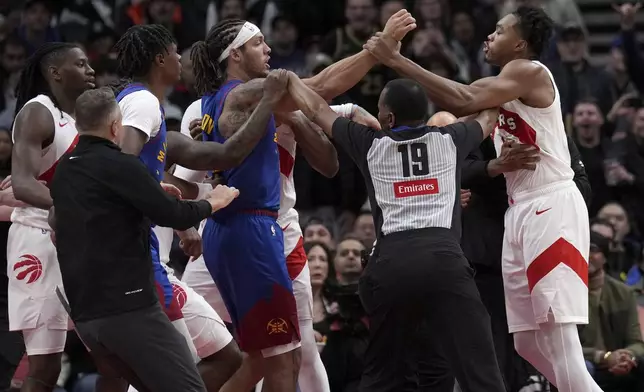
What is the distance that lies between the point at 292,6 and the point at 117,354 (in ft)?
29.2

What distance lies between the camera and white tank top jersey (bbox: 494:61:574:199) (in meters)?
7.39

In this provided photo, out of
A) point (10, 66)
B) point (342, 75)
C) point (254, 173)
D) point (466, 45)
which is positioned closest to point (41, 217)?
point (254, 173)

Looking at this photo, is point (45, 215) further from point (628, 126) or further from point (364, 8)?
point (628, 126)

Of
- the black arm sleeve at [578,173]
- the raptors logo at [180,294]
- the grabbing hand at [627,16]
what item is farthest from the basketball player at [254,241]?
the grabbing hand at [627,16]

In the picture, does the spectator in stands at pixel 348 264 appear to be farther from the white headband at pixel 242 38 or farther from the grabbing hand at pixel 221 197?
the grabbing hand at pixel 221 197

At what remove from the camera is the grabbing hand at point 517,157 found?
7.30 m

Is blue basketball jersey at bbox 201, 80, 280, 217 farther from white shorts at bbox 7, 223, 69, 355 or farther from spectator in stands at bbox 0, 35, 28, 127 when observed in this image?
spectator in stands at bbox 0, 35, 28, 127

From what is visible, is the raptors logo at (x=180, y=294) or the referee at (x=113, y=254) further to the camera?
the raptors logo at (x=180, y=294)

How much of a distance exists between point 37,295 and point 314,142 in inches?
75.9

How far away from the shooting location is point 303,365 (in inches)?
300

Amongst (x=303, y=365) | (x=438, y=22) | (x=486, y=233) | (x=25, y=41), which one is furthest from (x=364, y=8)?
(x=303, y=365)

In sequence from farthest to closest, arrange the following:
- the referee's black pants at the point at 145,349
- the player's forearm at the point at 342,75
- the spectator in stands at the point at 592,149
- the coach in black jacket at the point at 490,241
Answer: the spectator in stands at the point at 592,149 < the coach in black jacket at the point at 490,241 < the player's forearm at the point at 342,75 < the referee's black pants at the point at 145,349

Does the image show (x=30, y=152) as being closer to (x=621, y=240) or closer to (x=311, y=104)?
(x=311, y=104)

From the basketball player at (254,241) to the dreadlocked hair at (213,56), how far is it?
0.01 m
